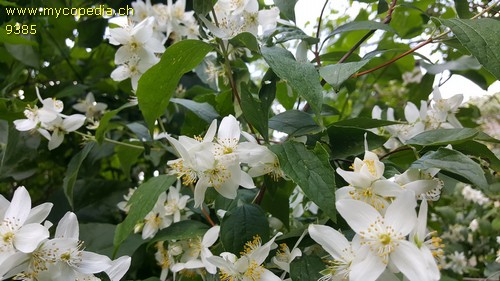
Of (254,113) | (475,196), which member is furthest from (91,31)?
(475,196)

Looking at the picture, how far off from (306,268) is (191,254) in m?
0.23

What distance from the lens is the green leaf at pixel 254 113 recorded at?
64 centimetres

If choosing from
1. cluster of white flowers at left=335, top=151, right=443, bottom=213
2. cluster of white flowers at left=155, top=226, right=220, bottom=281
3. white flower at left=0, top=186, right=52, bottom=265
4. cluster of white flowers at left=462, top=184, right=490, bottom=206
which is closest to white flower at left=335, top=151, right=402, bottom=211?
cluster of white flowers at left=335, top=151, right=443, bottom=213

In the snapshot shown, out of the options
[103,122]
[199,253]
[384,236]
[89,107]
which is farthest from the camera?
[89,107]

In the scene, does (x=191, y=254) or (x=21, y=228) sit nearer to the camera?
(x=21, y=228)

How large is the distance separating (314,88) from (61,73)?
961 millimetres

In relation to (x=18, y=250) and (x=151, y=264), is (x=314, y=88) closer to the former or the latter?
(x=18, y=250)

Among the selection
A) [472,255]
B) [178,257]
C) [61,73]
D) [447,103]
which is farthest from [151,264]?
[472,255]

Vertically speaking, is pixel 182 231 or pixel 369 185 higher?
pixel 369 185

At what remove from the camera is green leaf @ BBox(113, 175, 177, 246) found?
2.22ft

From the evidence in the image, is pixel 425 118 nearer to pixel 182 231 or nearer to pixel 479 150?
pixel 479 150

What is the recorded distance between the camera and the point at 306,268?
1.94 ft

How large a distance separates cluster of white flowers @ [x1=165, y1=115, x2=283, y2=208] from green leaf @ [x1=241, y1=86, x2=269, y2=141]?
2 cm

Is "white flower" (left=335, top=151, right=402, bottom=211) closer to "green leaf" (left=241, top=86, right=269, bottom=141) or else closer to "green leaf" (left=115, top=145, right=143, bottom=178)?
"green leaf" (left=241, top=86, right=269, bottom=141)
